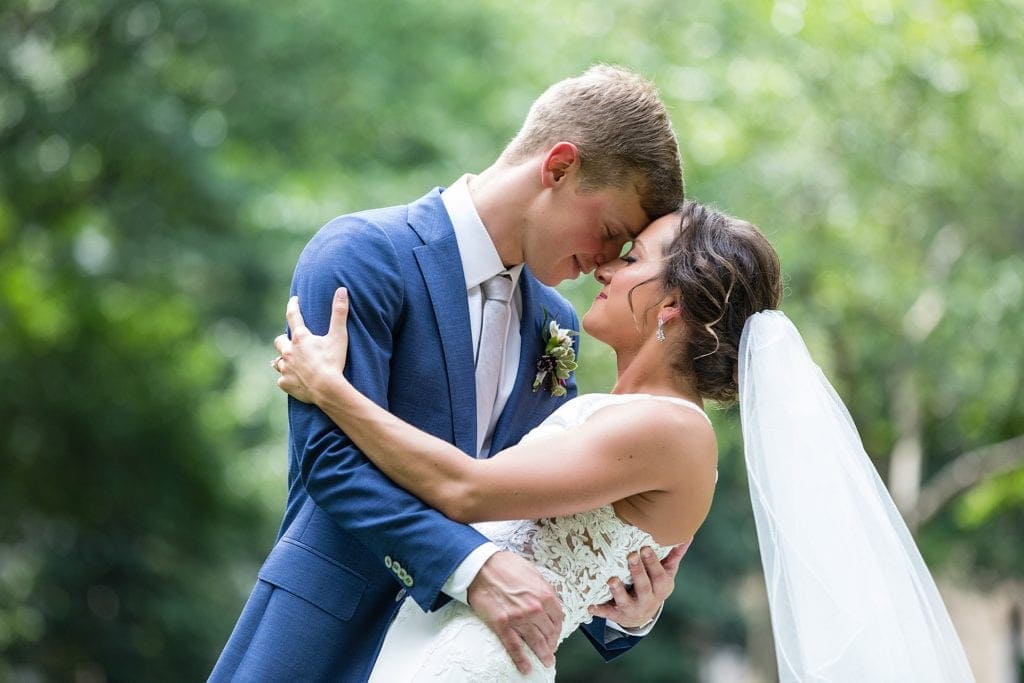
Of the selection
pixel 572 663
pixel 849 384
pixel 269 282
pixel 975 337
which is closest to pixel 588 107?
pixel 975 337

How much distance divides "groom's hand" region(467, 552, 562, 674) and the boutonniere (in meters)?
0.69

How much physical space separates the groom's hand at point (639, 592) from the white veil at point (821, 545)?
270mm

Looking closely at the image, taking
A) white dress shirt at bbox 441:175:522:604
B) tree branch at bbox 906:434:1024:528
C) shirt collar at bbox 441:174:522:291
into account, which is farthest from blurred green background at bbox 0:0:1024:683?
shirt collar at bbox 441:174:522:291

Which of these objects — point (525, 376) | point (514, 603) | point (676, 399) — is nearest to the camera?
point (514, 603)

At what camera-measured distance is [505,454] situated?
10.3 ft

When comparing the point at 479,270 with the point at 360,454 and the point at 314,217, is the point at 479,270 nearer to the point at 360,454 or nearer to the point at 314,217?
the point at 360,454

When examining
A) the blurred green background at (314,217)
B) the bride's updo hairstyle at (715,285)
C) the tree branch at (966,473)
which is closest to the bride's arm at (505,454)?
the bride's updo hairstyle at (715,285)

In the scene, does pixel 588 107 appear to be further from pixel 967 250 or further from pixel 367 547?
pixel 967 250

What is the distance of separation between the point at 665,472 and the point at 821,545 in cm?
50

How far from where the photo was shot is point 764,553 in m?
3.42

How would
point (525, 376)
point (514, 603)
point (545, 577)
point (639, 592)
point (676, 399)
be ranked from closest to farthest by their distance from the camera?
point (514, 603) < point (545, 577) < point (676, 399) < point (639, 592) < point (525, 376)

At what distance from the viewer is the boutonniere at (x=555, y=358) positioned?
3.63m

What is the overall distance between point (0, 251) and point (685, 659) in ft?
33.8

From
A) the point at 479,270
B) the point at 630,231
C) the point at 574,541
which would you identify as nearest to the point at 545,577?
the point at 574,541
